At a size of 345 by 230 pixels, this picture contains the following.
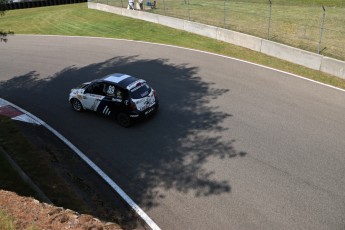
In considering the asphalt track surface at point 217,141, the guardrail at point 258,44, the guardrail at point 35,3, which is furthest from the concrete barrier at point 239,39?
the guardrail at point 35,3

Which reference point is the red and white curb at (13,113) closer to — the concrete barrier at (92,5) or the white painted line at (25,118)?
the white painted line at (25,118)

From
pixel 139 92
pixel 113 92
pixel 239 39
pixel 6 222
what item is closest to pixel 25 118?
pixel 113 92

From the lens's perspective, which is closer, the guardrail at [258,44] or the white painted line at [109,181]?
the white painted line at [109,181]

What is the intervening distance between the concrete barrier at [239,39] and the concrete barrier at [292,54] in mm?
541

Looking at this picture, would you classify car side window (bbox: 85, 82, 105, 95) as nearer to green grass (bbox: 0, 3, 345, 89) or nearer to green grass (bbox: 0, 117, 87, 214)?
green grass (bbox: 0, 117, 87, 214)

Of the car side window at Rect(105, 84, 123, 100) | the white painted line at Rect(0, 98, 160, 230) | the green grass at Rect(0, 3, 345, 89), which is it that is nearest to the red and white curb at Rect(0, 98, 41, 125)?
the white painted line at Rect(0, 98, 160, 230)

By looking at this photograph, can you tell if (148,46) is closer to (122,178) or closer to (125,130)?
(125,130)

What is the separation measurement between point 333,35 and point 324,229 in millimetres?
15105

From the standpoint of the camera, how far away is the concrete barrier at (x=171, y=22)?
25750 mm

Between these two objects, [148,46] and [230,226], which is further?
[148,46]

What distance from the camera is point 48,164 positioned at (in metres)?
10.9

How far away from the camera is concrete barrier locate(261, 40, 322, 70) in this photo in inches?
666

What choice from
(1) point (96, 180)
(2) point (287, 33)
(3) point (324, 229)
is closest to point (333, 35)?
(2) point (287, 33)

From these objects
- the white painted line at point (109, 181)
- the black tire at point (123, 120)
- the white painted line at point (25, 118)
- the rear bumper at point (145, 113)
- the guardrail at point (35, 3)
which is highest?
the guardrail at point (35, 3)
